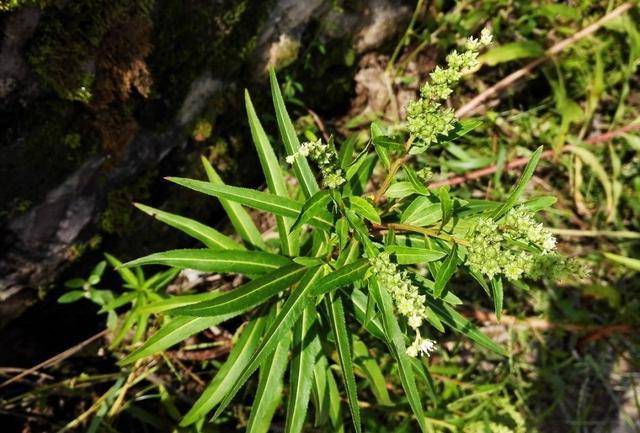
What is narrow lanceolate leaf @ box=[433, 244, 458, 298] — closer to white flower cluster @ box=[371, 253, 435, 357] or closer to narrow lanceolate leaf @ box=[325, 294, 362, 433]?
white flower cluster @ box=[371, 253, 435, 357]

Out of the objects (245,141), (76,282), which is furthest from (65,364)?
(245,141)

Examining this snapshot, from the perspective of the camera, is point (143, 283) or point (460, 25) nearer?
point (143, 283)

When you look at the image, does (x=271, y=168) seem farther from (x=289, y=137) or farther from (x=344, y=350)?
(x=344, y=350)

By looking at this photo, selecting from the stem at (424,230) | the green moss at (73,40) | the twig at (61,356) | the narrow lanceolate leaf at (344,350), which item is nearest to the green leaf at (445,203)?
the stem at (424,230)

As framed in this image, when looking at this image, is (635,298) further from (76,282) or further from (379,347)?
(76,282)

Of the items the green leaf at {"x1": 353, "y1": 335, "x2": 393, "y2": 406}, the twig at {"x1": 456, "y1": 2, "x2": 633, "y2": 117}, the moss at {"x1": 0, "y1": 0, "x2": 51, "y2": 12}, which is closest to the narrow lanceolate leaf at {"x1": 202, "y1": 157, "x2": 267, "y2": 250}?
the green leaf at {"x1": 353, "y1": 335, "x2": 393, "y2": 406}

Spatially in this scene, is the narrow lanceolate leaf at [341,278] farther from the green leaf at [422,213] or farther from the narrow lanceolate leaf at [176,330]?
the narrow lanceolate leaf at [176,330]
